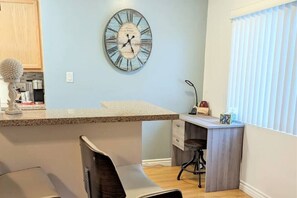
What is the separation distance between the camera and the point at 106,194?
1228 mm

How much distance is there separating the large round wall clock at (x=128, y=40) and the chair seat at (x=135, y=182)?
1.96m

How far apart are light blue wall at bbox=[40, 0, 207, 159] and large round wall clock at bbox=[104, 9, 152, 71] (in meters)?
0.08

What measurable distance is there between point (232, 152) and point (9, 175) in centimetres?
237

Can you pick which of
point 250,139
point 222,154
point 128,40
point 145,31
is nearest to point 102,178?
point 222,154

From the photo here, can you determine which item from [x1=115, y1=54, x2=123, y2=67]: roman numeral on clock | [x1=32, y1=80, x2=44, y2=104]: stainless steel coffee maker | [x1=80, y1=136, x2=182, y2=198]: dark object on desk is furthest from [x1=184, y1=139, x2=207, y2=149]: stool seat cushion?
[x1=32, y1=80, x2=44, y2=104]: stainless steel coffee maker

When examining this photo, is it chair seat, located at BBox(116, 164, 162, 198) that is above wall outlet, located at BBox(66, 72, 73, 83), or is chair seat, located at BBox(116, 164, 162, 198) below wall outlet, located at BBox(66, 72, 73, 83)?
below

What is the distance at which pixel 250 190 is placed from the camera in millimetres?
2977

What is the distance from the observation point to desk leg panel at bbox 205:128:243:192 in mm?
2982

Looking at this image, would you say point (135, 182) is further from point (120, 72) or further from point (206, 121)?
point (120, 72)

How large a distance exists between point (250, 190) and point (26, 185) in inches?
97.6

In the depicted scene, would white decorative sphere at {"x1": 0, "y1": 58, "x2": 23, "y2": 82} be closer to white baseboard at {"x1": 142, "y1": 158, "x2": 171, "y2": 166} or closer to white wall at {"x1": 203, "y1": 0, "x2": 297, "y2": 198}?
white wall at {"x1": 203, "y1": 0, "x2": 297, "y2": 198}

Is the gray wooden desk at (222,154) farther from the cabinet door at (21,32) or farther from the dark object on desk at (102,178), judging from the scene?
the cabinet door at (21,32)

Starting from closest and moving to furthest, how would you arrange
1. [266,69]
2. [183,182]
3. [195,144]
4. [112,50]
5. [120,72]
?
[266,69]
[195,144]
[183,182]
[112,50]
[120,72]

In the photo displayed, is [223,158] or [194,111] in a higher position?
[194,111]
